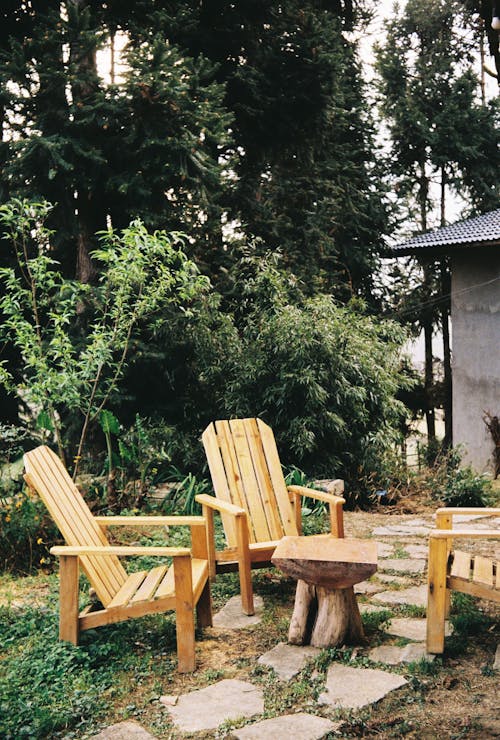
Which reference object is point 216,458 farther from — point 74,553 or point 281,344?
point 281,344

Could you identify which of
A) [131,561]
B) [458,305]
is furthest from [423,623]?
[458,305]

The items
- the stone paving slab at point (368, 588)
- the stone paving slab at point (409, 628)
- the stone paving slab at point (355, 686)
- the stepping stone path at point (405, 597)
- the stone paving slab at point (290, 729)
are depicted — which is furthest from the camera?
the stone paving slab at point (368, 588)

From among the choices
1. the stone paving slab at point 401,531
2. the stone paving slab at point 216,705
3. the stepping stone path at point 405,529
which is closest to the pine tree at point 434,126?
the stepping stone path at point 405,529

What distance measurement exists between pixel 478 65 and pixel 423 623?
64.6 ft

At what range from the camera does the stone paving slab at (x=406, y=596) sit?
4039 millimetres

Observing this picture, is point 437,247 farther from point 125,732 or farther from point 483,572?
point 125,732

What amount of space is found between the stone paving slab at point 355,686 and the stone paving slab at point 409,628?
484 mm

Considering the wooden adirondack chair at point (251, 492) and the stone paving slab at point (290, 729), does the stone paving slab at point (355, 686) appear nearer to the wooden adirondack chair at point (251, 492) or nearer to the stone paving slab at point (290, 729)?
the stone paving slab at point (290, 729)

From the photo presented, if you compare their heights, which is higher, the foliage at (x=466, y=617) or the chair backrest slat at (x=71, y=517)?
the chair backrest slat at (x=71, y=517)

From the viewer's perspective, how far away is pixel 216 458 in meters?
4.59

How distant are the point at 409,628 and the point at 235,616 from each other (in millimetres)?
940

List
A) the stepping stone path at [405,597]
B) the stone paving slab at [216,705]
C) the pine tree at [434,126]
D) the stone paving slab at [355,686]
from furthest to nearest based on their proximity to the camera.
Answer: the pine tree at [434,126]
the stepping stone path at [405,597]
the stone paving slab at [355,686]
the stone paving slab at [216,705]

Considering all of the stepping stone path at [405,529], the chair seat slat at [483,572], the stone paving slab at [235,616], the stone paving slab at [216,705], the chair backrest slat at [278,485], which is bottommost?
the stepping stone path at [405,529]

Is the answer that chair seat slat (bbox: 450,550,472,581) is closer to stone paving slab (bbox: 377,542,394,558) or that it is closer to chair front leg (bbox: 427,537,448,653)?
chair front leg (bbox: 427,537,448,653)
